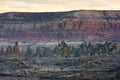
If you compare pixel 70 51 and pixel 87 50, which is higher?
pixel 87 50

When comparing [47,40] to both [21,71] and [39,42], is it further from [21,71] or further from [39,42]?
[21,71]

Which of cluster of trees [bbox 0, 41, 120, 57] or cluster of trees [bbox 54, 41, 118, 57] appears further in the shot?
cluster of trees [bbox 0, 41, 120, 57]

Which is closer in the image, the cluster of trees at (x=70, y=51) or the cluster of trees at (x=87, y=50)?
the cluster of trees at (x=87, y=50)

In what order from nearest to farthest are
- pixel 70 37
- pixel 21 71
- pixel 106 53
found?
1. pixel 21 71
2. pixel 106 53
3. pixel 70 37

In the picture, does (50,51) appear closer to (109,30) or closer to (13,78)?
(109,30)

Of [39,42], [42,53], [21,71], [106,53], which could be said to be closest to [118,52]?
[106,53]

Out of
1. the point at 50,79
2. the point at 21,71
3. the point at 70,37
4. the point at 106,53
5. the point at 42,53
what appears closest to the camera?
the point at 50,79

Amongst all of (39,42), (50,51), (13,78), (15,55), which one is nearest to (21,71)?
(13,78)

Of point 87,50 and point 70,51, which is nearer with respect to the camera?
point 87,50

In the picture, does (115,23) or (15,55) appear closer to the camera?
(15,55)
